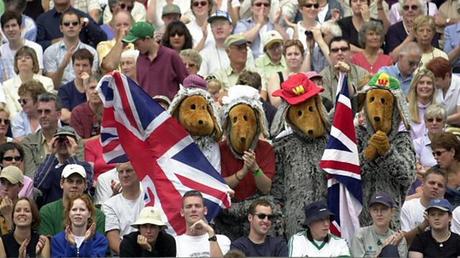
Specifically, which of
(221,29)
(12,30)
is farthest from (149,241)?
(12,30)

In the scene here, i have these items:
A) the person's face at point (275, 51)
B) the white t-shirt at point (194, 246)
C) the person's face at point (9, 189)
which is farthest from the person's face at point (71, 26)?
the white t-shirt at point (194, 246)

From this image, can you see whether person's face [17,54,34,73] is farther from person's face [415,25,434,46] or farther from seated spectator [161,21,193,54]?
person's face [415,25,434,46]

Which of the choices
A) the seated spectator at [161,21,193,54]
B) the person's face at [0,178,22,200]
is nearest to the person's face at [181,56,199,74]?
the seated spectator at [161,21,193,54]

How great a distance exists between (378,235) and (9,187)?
349 cm

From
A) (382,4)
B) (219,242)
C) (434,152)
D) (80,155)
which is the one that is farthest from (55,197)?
(382,4)

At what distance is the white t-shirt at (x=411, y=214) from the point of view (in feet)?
65.2

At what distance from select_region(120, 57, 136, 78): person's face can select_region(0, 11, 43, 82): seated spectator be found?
5.65ft

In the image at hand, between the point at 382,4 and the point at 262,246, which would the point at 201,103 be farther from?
the point at 382,4

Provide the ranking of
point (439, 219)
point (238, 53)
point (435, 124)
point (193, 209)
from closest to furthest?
point (193, 209) → point (439, 219) → point (435, 124) → point (238, 53)

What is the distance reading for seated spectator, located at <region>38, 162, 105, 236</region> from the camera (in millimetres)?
19406

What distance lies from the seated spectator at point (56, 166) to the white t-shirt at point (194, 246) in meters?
1.55

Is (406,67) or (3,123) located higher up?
(406,67)

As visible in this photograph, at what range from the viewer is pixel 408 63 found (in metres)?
22.9

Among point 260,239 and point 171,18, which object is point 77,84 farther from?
point 260,239
